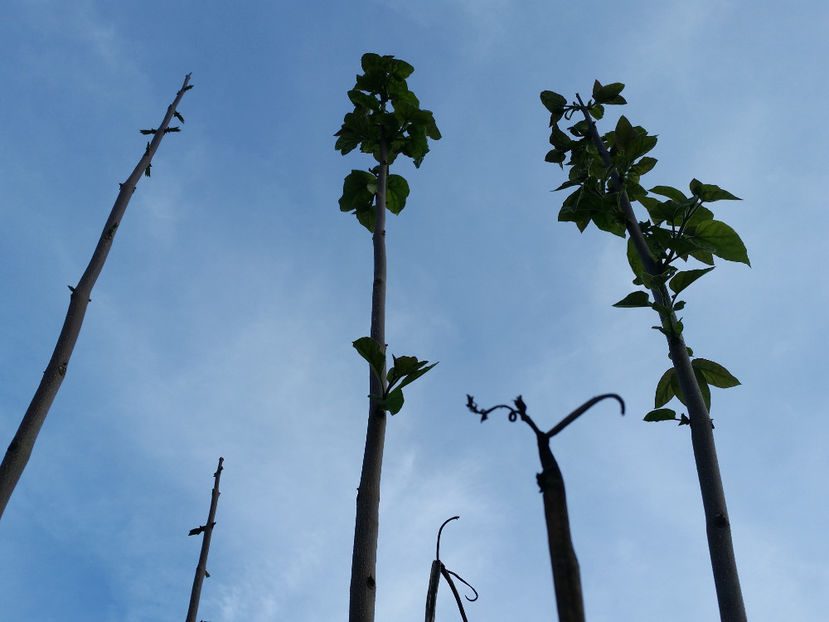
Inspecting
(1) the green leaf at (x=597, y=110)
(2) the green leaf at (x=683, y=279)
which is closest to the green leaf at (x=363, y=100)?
(1) the green leaf at (x=597, y=110)

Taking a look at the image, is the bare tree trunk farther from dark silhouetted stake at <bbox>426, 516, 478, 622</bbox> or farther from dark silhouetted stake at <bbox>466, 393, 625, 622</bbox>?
dark silhouetted stake at <bbox>426, 516, 478, 622</bbox>

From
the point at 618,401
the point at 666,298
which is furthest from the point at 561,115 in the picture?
the point at 618,401

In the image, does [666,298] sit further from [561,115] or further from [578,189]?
[561,115]

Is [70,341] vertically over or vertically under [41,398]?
over

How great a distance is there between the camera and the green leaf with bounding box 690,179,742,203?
3.93 meters

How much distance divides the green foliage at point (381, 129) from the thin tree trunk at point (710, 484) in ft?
9.57

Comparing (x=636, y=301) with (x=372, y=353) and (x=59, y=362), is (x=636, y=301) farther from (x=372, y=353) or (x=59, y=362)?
(x=59, y=362)

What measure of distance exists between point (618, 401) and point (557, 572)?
0.30m

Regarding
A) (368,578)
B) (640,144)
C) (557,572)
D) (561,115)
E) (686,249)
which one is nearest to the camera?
(557,572)

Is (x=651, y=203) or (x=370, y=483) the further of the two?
(x=651, y=203)

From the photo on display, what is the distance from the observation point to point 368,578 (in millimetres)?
3191

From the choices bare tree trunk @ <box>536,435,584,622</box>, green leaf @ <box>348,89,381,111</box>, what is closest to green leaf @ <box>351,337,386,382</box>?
bare tree trunk @ <box>536,435,584,622</box>

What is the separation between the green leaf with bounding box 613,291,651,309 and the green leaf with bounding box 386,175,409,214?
3.32 metres

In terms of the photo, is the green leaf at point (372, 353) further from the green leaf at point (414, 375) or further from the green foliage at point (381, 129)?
the green foliage at point (381, 129)
